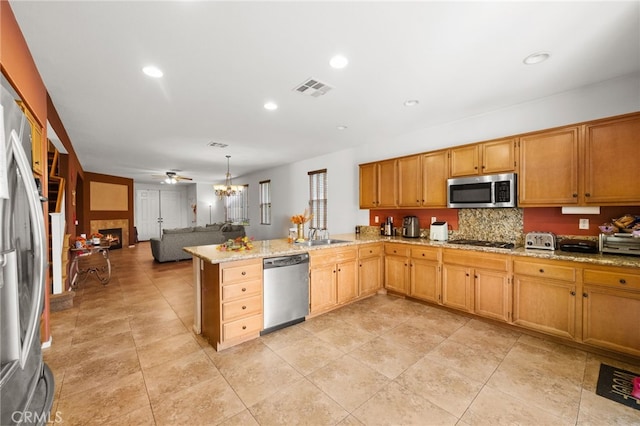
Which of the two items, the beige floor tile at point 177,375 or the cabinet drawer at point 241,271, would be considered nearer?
the beige floor tile at point 177,375

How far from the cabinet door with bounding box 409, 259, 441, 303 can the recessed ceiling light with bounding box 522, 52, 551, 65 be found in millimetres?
2375

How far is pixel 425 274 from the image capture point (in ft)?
12.1

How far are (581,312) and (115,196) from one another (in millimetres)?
11911

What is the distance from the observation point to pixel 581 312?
2.52m

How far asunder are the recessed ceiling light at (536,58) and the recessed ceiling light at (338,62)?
1.57 metres

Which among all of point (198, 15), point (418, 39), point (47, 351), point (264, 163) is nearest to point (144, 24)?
point (198, 15)

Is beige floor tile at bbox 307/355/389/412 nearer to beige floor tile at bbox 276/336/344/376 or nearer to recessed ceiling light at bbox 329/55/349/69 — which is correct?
beige floor tile at bbox 276/336/344/376

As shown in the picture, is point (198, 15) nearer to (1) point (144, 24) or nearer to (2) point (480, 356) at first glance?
(1) point (144, 24)

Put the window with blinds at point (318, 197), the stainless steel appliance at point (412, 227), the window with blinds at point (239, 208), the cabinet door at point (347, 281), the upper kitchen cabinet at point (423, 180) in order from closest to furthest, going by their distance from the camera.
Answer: the cabinet door at point (347, 281), the upper kitchen cabinet at point (423, 180), the stainless steel appliance at point (412, 227), the window with blinds at point (318, 197), the window with blinds at point (239, 208)

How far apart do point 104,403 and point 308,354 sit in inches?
62.0

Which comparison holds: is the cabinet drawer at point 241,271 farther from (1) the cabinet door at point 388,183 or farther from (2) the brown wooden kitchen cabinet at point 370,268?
(1) the cabinet door at point 388,183

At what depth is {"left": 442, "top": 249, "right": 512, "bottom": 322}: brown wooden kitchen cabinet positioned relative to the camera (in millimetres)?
2996

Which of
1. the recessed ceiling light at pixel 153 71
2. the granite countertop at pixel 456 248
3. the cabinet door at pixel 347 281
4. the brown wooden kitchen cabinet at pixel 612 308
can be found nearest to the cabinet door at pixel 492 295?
the granite countertop at pixel 456 248

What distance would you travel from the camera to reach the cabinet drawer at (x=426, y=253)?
3.55m
